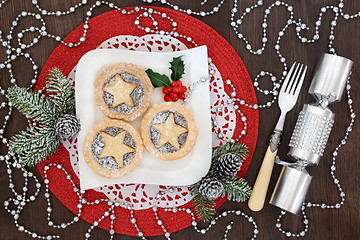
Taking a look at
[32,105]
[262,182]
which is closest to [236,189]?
[262,182]

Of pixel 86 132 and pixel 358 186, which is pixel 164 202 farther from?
pixel 358 186

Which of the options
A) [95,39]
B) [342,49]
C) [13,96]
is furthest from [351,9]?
[13,96]

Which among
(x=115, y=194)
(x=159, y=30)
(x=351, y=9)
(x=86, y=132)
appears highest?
(x=351, y=9)

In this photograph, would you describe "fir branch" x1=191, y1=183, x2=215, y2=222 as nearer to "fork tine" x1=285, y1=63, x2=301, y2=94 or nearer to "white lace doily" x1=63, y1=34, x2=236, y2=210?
"white lace doily" x1=63, y1=34, x2=236, y2=210

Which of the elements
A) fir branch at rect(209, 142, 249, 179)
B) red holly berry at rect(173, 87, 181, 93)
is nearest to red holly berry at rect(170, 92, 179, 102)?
red holly berry at rect(173, 87, 181, 93)

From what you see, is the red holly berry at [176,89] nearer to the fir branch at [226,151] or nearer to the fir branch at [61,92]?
the fir branch at [226,151]

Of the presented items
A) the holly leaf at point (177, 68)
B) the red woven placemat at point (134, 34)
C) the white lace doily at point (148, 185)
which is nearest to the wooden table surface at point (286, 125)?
the red woven placemat at point (134, 34)
